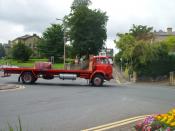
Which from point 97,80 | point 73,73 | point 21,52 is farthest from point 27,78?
point 21,52

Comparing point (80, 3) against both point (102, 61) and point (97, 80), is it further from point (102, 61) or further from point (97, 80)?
point (97, 80)

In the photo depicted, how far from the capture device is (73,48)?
8194cm

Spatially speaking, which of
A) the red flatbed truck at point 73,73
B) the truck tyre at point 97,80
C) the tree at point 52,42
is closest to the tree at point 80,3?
the tree at point 52,42

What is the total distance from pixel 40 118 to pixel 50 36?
312 ft

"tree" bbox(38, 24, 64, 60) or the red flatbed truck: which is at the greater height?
"tree" bbox(38, 24, 64, 60)

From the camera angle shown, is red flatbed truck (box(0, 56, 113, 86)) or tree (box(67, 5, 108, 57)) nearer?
red flatbed truck (box(0, 56, 113, 86))

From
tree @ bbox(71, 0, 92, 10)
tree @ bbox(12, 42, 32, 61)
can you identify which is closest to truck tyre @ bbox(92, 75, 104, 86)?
tree @ bbox(71, 0, 92, 10)

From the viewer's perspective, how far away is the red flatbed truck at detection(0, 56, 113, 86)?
30.5 m

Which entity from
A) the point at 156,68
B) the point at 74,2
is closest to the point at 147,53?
the point at 156,68

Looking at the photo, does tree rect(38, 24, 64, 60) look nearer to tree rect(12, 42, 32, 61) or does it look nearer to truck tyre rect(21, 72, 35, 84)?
tree rect(12, 42, 32, 61)

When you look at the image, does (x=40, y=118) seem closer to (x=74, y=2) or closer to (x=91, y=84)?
(x=91, y=84)

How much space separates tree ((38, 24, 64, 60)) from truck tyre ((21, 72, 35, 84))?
73103 millimetres

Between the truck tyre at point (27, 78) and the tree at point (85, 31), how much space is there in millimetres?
49465

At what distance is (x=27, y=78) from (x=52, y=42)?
76362 millimetres
